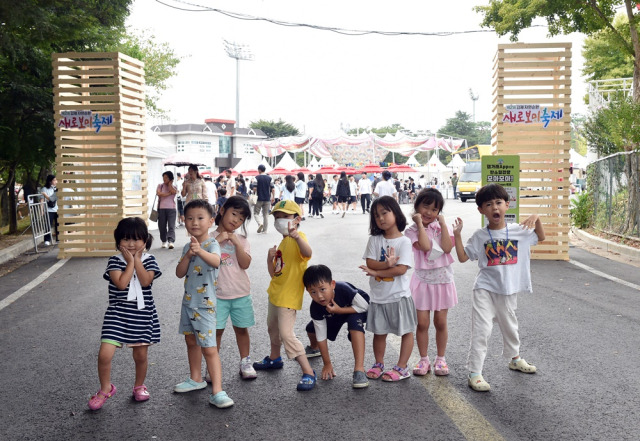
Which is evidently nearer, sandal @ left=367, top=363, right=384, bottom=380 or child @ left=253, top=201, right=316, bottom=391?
child @ left=253, top=201, right=316, bottom=391

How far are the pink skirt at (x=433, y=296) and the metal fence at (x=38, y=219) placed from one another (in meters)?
11.4

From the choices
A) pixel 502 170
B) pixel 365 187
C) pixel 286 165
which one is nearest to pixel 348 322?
pixel 502 170

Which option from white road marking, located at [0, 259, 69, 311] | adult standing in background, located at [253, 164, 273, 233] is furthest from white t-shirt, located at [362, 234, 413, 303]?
adult standing in background, located at [253, 164, 273, 233]

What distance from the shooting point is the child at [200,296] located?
4520 mm

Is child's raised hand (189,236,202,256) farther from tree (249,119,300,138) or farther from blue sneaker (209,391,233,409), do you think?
tree (249,119,300,138)

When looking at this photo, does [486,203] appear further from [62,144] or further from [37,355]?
[62,144]

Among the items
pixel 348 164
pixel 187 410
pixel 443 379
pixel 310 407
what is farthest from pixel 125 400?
pixel 348 164

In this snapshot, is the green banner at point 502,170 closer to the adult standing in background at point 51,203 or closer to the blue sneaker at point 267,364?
the blue sneaker at point 267,364

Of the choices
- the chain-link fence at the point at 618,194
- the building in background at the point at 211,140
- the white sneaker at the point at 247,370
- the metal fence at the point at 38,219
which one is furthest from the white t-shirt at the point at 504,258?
the building in background at the point at 211,140

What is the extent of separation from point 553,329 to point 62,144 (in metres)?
10.7

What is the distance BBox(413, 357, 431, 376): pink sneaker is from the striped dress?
1.89 m

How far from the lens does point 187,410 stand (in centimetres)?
438

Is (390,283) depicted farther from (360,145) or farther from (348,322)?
(360,145)

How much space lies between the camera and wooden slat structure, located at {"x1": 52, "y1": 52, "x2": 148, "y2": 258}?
1361 centimetres
